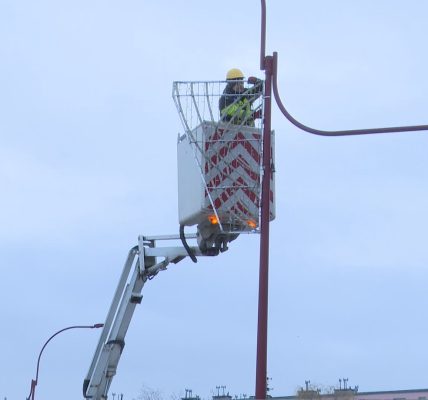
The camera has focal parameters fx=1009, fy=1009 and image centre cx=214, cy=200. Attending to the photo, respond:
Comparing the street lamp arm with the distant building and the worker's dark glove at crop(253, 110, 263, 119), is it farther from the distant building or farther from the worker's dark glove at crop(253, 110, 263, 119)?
the distant building

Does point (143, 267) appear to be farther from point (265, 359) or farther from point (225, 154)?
point (265, 359)

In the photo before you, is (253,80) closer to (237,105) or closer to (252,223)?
(237,105)

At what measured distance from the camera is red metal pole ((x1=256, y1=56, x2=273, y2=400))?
8281 mm

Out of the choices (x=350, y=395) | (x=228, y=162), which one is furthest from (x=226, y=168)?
(x=350, y=395)

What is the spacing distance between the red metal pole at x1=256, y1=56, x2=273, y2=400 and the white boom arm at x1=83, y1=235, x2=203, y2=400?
4.64 m

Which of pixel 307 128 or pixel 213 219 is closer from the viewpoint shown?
pixel 307 128

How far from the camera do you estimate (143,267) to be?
13.5m

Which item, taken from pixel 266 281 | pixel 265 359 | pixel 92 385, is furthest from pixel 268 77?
pixel 92 385

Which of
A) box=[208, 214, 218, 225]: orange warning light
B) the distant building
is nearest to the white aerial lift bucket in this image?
box=[208, 214, 218, 225]: orange warning light

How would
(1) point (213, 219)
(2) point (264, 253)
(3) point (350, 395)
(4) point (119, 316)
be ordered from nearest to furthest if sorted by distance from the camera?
1. (2) point (264, 253)
2. (1) point (213, 219)
3. (4) point (119, 316)
4. (3) point (350, 395)

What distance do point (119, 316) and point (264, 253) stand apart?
557 centimetres

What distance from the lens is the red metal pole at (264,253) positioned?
8281mm

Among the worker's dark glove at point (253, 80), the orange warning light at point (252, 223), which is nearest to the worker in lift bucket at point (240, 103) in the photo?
the worker's dark glove at point (253, 80)

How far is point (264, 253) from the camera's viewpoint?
858 centimetres
